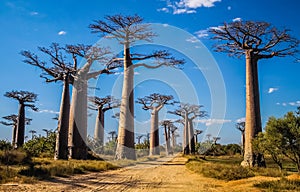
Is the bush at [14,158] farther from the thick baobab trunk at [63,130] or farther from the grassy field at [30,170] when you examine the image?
the thick baobab trunk at [63,130]

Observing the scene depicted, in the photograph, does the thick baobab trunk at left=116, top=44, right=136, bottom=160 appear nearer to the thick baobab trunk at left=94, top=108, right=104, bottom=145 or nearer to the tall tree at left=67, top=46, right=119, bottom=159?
the tall tree at left=67, top=46, right=119, bottom=159

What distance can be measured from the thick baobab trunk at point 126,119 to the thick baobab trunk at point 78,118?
195cm

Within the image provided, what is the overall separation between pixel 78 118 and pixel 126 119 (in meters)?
2.55

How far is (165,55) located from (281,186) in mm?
12756

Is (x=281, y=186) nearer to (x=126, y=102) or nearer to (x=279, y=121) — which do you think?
(x=279, y=121)

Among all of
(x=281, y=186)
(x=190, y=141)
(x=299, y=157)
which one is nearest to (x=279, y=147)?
(x=299, y=157)

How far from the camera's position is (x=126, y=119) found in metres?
17.3

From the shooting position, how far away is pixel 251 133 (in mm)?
12297

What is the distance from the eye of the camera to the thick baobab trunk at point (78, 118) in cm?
1639

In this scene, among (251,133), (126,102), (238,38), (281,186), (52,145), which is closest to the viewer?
(281,186)

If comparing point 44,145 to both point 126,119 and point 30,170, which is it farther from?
point 30,170

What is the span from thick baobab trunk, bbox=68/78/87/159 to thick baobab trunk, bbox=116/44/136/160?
6.41 feet

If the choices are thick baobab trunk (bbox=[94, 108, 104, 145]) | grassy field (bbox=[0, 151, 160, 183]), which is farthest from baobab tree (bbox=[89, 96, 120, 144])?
grassy field (bbox=[0, 151, 160, 183])

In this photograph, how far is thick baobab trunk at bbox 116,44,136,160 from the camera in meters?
17.2
